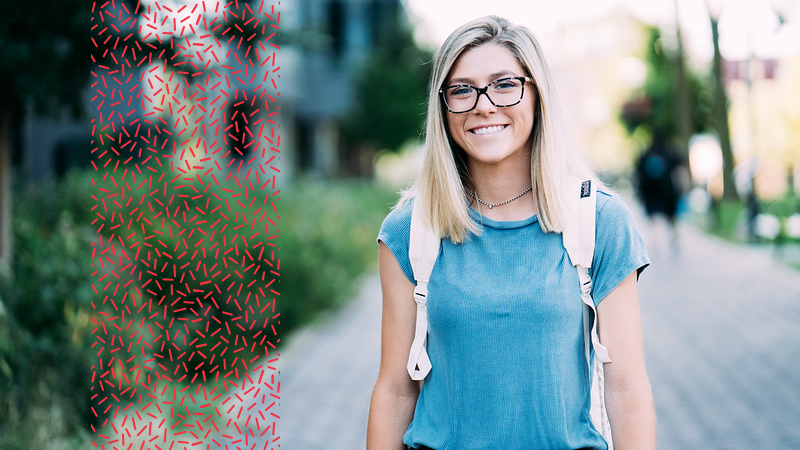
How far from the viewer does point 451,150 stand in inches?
97.5

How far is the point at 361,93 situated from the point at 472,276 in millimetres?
28671

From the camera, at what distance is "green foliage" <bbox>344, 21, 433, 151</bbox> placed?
29688 millimetres

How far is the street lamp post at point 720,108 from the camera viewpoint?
22.5m

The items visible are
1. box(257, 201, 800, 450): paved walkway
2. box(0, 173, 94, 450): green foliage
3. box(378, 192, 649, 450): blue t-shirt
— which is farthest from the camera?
box(257, 201, 800, 450): paved walkway

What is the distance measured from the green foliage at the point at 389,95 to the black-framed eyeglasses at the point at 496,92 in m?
27.0

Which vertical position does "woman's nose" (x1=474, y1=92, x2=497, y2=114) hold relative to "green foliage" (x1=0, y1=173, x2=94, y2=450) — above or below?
above

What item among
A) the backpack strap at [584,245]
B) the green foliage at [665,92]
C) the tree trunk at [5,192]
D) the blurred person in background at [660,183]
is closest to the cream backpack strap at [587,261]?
the backpack strap at [584,245]

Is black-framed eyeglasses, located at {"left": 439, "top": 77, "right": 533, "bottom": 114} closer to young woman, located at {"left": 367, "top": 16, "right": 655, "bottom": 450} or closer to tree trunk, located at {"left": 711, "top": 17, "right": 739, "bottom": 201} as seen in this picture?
young woman, located at {"left": 367, "top": 16, "right": 655, "bottom": 450}

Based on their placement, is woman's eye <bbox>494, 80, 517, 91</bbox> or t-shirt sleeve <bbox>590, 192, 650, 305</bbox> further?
woman's eye <bbox>494, 80, 517, 91</bbox>

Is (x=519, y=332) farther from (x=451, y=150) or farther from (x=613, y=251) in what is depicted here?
(x=451, y=150)

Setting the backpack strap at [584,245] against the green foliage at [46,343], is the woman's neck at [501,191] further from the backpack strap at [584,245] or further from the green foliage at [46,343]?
the green foliage at [46,343]

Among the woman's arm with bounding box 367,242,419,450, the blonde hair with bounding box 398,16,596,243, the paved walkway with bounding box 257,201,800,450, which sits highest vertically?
the blonde hair with bounding box 398,16,596,243

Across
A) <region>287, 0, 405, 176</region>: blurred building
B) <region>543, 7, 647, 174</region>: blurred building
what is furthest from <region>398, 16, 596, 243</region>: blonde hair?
<region>287, 0, 405, 176</region>: blurred building

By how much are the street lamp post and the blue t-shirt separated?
21823 mm
